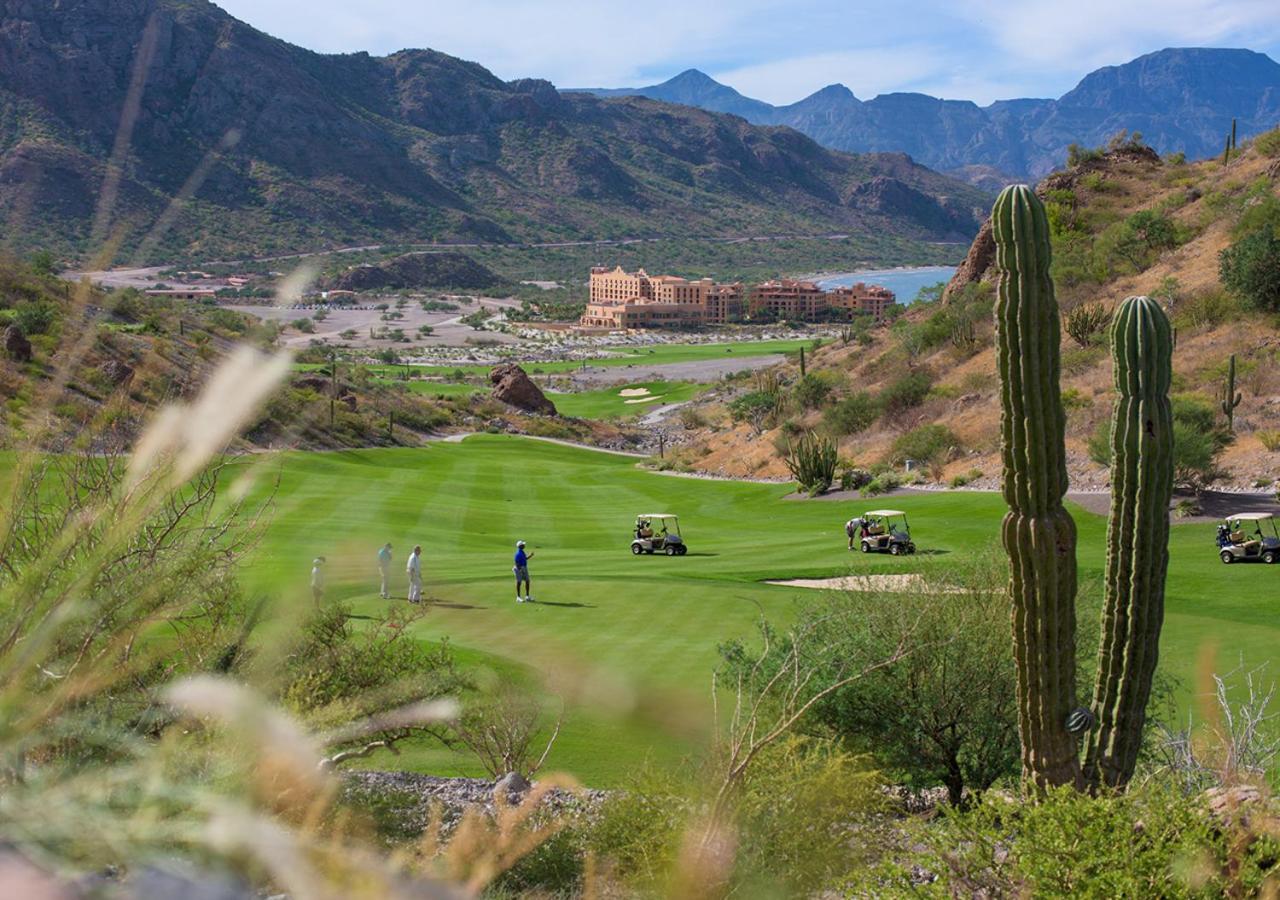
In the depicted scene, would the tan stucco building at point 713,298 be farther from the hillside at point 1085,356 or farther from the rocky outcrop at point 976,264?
the rocky outcrop at point 976,264

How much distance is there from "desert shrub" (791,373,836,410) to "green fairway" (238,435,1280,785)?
1444 centimetres

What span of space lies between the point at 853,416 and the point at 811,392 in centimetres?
812

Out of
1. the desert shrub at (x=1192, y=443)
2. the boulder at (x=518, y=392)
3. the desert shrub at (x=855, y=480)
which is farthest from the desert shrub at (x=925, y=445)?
the boulder at (x=518, y=392)

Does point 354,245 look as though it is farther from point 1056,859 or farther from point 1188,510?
point 1056,859

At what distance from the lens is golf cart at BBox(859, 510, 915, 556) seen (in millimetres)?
26719

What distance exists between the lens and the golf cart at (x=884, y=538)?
26719 millimetres

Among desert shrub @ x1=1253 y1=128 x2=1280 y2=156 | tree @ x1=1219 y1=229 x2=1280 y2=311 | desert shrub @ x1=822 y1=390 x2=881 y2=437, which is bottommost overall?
desert shrub @ x1=822 y1=390 x2=881 y2=437

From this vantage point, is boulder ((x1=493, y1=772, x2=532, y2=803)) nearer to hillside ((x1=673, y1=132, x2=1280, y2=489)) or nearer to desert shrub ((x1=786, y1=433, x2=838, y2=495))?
hillside ((x1=673, y1=132, x2=1280, y2=489))

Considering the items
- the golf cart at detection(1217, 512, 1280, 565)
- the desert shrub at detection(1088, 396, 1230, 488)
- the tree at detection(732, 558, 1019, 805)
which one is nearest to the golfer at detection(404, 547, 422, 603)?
the tree at detection(732, 558, 1019, 805)

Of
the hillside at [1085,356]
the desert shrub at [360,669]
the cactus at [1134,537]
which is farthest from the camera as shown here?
the hillside at [1085,356]

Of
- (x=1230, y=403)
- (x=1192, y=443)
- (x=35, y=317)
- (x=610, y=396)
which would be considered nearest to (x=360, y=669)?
(x=1192, y=443)

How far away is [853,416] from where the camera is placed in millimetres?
53906

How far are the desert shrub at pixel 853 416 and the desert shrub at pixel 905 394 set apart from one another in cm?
53

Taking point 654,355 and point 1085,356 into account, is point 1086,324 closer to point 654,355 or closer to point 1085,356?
point 1085,356
